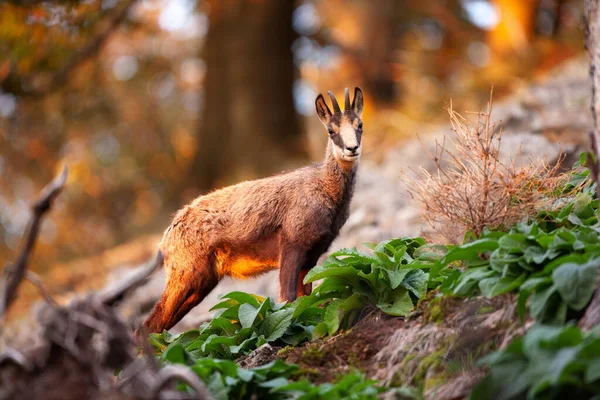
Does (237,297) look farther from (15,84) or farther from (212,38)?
(212,38)

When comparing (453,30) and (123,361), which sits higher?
(453,30)

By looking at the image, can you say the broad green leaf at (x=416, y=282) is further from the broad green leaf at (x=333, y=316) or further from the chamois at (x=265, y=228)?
the chamois at (x=265, y=228)

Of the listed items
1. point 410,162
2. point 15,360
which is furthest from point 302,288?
point 410,162

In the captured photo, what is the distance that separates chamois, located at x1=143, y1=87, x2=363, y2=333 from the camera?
7.68 m

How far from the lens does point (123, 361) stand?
13.4 feet

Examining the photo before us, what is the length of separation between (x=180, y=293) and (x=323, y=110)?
7.52 feet

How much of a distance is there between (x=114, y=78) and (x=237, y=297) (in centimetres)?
2146

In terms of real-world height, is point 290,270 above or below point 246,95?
below

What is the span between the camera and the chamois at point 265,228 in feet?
25.2

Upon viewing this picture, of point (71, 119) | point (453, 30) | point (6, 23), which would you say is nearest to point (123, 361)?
point (6, 23)

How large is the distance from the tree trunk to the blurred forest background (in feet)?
0.11

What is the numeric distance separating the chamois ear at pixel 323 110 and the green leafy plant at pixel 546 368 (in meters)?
4.37

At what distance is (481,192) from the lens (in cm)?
589

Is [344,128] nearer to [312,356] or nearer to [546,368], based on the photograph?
[312,356]
